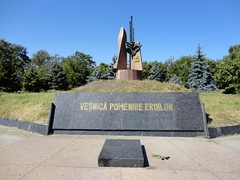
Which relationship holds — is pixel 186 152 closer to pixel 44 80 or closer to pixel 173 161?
pixel 173 161

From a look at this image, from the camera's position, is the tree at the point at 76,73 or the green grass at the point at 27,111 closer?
the green grass at the point at 27,111

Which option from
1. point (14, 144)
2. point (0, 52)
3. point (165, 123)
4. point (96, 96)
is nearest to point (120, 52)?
point (96, 96)

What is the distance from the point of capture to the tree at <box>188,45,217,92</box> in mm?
27986

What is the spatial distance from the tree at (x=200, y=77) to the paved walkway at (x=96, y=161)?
80.5 feet

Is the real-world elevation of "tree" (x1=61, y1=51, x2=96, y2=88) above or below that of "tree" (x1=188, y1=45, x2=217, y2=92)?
above

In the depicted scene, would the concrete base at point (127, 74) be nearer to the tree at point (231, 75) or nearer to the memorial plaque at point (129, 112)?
the memorial plaque at point (129, 112)

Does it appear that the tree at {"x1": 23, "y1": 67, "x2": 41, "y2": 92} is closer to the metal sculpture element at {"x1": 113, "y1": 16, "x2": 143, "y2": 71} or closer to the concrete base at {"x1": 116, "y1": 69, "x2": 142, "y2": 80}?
the metal sculpture element at {"x1": 113, "y1": 16, "x2": 143, "y2": 71}

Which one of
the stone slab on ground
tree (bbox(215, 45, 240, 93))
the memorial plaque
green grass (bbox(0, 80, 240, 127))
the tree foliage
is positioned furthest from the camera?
the tree foliage

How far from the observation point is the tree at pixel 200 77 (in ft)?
91.8

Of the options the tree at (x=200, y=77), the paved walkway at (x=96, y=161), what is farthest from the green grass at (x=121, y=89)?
the tree at (x=200, y=77)

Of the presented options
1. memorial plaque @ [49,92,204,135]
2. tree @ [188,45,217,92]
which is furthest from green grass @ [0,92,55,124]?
tree @ [188,45,217,92]

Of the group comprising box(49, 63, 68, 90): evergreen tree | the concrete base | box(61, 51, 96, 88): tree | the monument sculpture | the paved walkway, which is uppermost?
box(61, 51, 96, 88): tree

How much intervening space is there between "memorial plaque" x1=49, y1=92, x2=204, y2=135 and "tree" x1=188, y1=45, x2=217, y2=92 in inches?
911

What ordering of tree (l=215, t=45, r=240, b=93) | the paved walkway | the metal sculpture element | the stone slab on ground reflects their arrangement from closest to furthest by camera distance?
the paved walkway < the stone slab on ground < the metal sculpture element < tree (l=215, t=45, r=240, b=93)
